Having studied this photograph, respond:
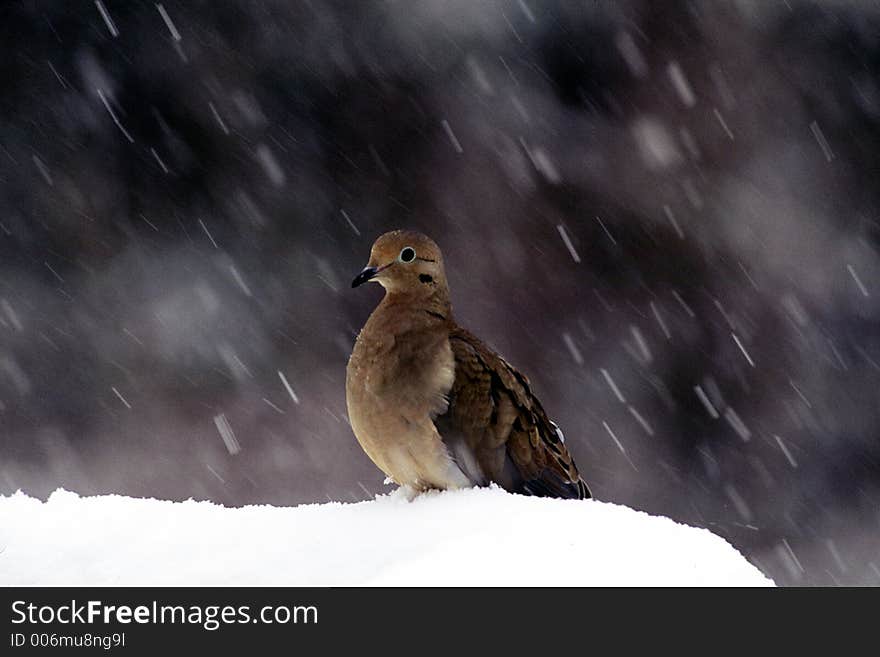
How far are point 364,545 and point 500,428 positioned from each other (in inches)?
54.4

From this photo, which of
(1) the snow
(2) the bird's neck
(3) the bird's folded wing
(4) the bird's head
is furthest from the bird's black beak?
(1) the snow

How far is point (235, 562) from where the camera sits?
115 inches

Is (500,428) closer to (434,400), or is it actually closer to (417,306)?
(434,400)

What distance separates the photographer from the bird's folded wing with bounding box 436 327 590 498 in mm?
4195

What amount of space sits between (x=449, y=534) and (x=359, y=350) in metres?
1.46

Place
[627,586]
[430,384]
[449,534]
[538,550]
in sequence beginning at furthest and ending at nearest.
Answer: [430,384] → [449,534] → [538,550] → [627,586]

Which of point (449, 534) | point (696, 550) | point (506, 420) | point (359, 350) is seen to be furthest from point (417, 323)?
point (696, 550)

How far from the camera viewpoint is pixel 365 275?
433 centimetres

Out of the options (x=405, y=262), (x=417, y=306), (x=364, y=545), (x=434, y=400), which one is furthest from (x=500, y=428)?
(x=364, y=545)

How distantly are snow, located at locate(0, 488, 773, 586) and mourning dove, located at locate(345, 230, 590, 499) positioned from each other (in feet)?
1.49

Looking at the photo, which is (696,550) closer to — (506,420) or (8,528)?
(506,420)

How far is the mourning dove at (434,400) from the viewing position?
4113mm

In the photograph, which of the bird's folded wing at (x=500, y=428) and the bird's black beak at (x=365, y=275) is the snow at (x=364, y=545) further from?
the bird's black beak at (x=365, y=275)

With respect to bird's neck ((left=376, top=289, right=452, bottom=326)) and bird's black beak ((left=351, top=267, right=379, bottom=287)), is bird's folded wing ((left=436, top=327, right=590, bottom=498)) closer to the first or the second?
bird's neck ((left=376, top=289, right=452, bottom=326))
